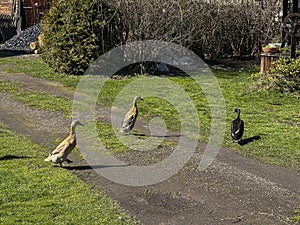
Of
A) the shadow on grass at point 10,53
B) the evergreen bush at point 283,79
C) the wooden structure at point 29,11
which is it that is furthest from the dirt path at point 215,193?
the wooden structure at point 29,11

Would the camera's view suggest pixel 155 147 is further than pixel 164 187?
Yes

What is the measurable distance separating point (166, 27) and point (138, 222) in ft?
44.0

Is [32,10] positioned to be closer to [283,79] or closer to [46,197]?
[283,79]

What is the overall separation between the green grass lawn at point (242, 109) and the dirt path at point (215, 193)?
2.18ft

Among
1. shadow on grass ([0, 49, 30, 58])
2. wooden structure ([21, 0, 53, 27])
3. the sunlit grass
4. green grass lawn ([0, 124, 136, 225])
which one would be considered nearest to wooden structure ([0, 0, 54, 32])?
wooden structure ([21, 0, 53, 27])

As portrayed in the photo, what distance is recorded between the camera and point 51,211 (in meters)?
6.86

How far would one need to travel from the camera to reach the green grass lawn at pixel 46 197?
6688 mm

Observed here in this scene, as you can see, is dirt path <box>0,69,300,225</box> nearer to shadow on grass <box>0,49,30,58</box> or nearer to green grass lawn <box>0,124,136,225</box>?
green grass lawn <box>0,124,136,225</box>

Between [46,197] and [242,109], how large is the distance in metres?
7.46

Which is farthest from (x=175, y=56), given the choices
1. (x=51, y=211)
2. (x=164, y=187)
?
(x=51, y=211)

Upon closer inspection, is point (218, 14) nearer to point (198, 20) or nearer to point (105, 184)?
point (198, 20)

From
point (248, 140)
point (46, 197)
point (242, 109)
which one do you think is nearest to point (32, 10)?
point (242, 109)

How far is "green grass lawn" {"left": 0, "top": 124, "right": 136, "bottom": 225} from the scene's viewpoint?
6688 mm

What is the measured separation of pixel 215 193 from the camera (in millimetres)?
7840
